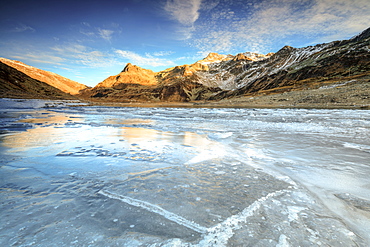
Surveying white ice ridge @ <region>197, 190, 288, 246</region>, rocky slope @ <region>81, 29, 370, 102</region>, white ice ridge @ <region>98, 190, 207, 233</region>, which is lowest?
white ice ridge @ <region>98, 190, 207, 233</region>

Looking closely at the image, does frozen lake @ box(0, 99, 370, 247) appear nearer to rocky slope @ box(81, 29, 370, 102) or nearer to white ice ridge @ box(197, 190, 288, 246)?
white ice ridge @ box(197, 190, 288, 246)

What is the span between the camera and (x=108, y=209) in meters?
2.69

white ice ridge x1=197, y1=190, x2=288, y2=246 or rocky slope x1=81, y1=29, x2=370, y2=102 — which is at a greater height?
rocky slope x1=81, y1=29, x2=370, y2=102

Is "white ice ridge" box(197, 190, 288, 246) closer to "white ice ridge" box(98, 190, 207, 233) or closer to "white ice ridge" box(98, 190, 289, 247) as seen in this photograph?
"white ice ridge" box(98, 190, 289, 247)

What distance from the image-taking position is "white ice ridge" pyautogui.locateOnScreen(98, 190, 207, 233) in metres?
2.32

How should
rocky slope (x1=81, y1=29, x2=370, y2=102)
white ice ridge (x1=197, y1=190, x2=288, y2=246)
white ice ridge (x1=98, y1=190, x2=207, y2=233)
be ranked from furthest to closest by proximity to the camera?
1. rocky slope (x1=81, y1=29, x2=370, y2=102)
2. white ice ridge (x1=98, y1=190, x2=207, y2=233)
3. white ice ridge (x1=197, y1=190, x2=288, y2=246)

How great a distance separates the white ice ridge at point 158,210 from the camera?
2.32 meters

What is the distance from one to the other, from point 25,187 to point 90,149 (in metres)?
2.89

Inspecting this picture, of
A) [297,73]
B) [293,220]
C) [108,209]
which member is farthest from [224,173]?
[297,73]

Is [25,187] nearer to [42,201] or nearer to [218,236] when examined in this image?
[42,201]

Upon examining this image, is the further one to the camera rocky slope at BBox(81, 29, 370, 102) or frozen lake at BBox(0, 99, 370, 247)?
rocky slope at BBox(81, 29, 370, 102)

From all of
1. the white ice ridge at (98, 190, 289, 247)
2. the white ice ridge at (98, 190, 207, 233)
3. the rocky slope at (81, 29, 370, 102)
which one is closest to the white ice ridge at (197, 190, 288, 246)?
the white ice ridge at (98, 190, 289, 247)

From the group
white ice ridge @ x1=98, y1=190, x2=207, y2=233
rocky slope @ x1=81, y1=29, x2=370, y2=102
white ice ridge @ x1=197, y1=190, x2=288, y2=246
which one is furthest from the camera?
rocky slope @ x1=81, y1=29, x2=370, y2=102

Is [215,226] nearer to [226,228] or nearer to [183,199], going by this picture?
[226,228]
